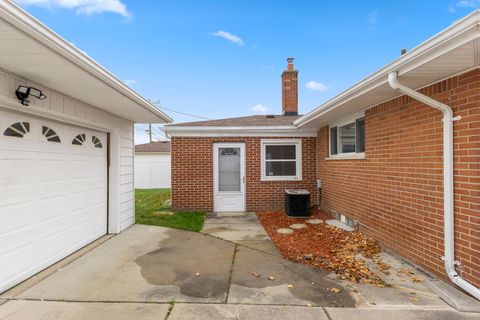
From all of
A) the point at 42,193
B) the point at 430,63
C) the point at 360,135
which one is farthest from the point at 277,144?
the point at 42,193

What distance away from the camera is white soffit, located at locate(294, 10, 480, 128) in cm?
243

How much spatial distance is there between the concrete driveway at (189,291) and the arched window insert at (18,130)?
1946 mm

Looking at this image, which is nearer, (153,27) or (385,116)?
(385,116)

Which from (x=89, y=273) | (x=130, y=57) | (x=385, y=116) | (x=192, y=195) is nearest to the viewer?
(x=89, y=273)

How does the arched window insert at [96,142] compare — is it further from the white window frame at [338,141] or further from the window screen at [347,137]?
the window screen at [347,137]

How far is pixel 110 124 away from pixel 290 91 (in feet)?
24.1

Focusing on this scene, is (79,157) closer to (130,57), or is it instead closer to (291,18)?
(291,18)

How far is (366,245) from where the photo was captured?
5.11 metres

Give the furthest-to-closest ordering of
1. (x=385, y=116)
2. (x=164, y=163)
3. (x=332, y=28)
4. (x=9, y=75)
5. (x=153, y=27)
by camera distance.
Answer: (x=164, y=163)
(x=153, y=27)
(x=332, y=28)
(x=385, y=116)
(x=9, y=75)

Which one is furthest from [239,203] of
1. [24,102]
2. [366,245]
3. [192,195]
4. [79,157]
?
[24,102]

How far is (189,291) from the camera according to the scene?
337cm

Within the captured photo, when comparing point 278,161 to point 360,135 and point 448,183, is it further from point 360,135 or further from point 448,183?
point 448,183

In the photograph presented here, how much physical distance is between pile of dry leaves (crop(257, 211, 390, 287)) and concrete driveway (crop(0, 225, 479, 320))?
1.07ft

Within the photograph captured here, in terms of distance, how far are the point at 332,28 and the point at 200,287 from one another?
9969 mm
